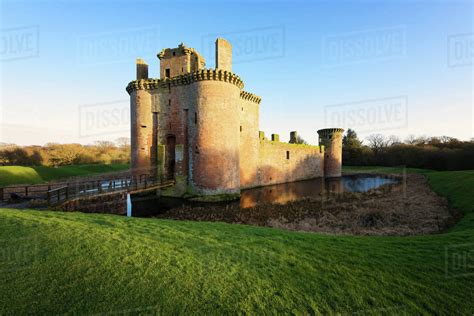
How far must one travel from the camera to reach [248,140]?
24.4 m

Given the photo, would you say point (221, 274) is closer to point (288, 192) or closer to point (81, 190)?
point (81, 190)

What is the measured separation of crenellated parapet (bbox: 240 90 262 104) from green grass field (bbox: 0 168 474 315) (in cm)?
2029

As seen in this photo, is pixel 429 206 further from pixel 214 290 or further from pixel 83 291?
pixel 83 291

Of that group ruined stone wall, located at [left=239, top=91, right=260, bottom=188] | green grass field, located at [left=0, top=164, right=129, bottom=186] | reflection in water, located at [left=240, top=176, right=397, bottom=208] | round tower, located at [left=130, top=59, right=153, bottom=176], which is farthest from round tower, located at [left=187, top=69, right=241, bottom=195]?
green grass field, located at [left=0, top=164, right=129, bottom=186]

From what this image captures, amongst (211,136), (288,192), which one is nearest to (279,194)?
(288,192)

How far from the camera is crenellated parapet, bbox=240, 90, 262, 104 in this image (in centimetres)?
2367

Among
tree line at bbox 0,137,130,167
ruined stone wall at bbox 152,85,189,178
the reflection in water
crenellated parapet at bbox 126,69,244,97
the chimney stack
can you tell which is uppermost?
the chimney stack

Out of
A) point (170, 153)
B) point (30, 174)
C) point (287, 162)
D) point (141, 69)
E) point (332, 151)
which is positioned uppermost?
point (141, 69)

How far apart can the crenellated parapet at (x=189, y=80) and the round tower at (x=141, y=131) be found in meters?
0.27

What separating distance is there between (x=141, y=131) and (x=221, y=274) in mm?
18874

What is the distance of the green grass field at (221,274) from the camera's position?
10.3 feet

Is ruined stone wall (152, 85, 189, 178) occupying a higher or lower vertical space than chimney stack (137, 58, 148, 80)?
lower

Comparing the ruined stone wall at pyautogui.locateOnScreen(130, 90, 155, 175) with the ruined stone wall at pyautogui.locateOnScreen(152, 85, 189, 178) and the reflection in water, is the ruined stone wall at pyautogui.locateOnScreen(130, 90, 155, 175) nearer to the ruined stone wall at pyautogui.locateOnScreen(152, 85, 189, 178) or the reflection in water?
the ruined stone wall at pyautogui.locateOnScreen(152, 85, 189, 178)

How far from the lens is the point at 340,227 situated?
9469 mm
